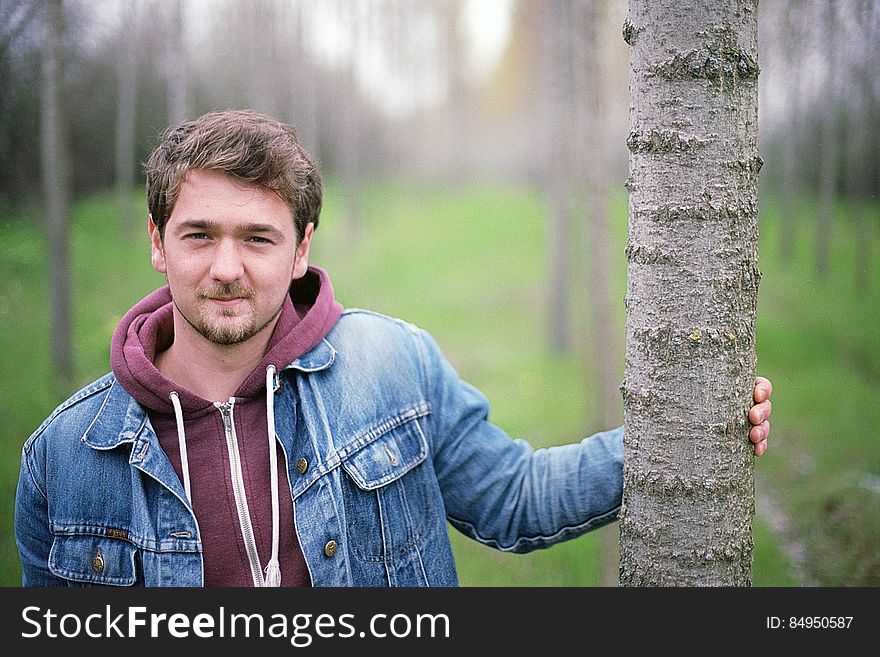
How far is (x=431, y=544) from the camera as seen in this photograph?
78.4 inches

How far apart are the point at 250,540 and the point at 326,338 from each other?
0.56 meters

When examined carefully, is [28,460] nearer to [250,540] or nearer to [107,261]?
[250,540]

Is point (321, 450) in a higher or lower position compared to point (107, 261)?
lower

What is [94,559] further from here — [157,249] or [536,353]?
[536,353]

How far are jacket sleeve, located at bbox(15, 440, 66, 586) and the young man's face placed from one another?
1.70ft

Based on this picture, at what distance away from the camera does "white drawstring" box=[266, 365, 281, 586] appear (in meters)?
1.74

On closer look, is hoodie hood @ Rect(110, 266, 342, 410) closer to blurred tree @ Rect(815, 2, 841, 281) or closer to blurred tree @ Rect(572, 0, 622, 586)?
blurred tree @ Rect(572, 0, 622, 586)

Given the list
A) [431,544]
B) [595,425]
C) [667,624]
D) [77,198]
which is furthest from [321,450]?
[77,198]

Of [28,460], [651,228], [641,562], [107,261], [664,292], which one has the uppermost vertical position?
[107,261]

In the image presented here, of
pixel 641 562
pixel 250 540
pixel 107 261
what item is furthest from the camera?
pixel 107 261

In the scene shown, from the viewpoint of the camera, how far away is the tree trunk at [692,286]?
4.89 feet

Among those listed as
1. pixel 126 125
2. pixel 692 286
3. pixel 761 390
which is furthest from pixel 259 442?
pixel 126 125

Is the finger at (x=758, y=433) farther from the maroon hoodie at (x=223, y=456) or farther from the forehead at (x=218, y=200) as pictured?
the forehead at (x=218, y=200)

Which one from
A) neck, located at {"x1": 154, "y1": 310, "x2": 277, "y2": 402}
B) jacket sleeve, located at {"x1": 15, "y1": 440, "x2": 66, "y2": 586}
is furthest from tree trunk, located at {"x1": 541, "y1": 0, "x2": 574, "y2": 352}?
jacket sleeve, located at {"x1": 15, "y1": 440, "x2": 66, "y2": 586}
